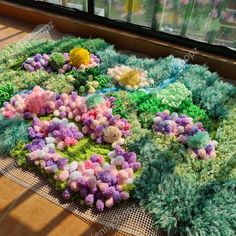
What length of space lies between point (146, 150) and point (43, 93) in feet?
1.86

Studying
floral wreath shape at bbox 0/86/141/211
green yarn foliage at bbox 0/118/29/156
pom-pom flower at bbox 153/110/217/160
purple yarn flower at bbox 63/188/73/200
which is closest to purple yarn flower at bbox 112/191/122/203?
floral wreath shape at bbox 0/86/141/211

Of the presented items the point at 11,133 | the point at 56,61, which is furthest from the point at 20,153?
the point at 56,61

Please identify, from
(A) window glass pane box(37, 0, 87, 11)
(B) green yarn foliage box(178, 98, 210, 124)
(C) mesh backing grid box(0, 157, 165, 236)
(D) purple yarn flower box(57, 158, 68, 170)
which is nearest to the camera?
(C) mesh backing grid box(0, 157, 165, 236)

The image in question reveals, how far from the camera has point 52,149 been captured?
4.22ft

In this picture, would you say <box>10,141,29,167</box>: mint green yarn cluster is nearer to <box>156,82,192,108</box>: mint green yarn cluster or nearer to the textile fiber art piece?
the textile fiber art piece

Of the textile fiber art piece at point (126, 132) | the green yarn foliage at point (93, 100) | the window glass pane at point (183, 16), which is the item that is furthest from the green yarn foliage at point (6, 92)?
the window glass pane at point (183, 16)

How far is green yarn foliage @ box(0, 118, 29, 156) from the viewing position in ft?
4.27

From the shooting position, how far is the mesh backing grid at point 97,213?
3.48ft

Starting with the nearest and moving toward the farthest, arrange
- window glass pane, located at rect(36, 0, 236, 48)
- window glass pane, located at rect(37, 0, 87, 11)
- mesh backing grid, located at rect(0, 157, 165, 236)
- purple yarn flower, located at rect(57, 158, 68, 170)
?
mesh backing grid, located at rect(0, 157, 165, 236) → purple yarn flower, located at rect(57, 158, 68, 170) → window glass pane, located at rect(36, 0, 236, 48) → window glass pane, located at rect(37, 0, 87, 11)

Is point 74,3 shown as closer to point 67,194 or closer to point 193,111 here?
point 193,111

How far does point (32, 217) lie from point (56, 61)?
33.8 inches

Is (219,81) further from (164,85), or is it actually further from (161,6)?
(161,6)

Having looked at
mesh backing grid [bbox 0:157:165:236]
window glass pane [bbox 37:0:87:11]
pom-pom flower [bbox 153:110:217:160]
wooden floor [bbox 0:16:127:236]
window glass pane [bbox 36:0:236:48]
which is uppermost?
window glass pane [bbox 36:0:236:48]

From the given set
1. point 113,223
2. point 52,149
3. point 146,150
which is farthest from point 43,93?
point 113,223
